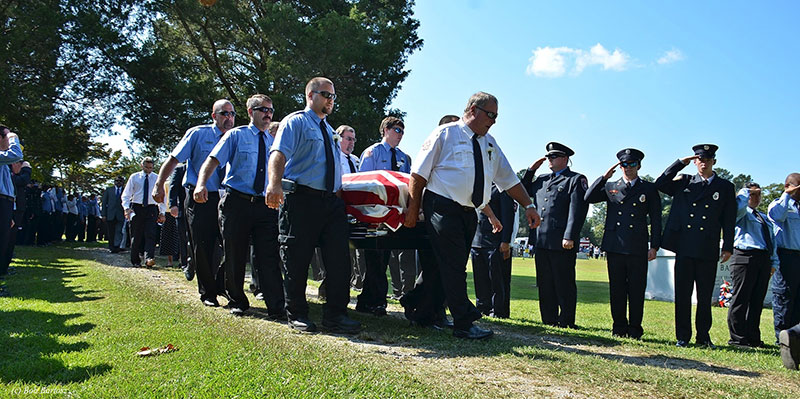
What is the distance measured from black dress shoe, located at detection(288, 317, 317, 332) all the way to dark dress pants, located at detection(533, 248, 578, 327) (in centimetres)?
326

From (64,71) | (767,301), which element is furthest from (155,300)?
(64,71)

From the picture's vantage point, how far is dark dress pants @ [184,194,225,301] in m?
6.29

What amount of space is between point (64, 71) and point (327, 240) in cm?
2040

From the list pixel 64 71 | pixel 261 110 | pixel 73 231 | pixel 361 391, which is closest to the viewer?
pixel 361 391

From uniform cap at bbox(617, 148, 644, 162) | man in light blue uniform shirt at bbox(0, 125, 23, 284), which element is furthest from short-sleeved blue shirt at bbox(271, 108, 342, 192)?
man in light blue uniform shirt at bbox(0, 125, 23, 284)

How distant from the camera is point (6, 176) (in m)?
7.85

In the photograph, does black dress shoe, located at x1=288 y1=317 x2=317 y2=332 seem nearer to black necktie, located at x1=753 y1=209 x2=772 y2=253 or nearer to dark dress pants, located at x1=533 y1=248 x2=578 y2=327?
dark dress pants, located at x1=533 y1=248 x2=578 y2=327

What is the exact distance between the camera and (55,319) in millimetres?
5477

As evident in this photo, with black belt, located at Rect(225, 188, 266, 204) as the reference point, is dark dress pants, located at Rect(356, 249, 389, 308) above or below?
below

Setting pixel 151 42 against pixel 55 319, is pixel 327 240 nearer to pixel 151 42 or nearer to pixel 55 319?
pixel 55 319

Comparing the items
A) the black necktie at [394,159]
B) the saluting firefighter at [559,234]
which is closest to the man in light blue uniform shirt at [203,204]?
the black necktie at [394,159]

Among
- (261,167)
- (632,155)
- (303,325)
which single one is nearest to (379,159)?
(261,167)

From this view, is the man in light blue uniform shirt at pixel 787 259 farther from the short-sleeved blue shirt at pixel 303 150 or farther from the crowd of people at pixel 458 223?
the short-sleeved blue shirt at pixel 303 150

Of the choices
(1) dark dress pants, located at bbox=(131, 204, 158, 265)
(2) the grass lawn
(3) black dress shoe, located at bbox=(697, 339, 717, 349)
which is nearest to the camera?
(2) the grass lawn
